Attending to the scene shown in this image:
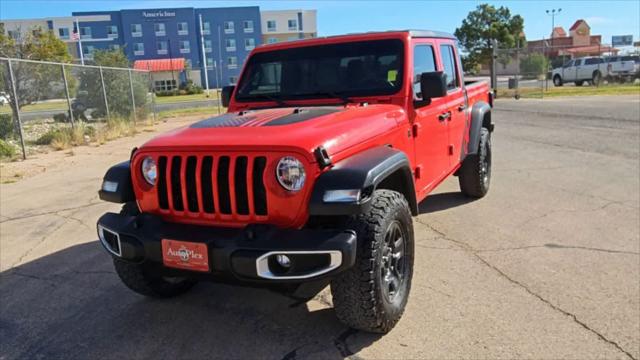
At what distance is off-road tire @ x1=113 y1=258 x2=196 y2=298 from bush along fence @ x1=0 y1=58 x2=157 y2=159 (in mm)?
8996

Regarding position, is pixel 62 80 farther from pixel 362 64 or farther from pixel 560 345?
pixel 560 345

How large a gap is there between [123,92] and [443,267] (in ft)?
55.4

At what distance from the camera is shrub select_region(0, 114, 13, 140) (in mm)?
11304

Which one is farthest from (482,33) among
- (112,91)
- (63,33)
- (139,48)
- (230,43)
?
(63,33)

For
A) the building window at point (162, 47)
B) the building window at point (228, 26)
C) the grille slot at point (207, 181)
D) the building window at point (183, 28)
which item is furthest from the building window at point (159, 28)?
the grille slot at point (207, 181)

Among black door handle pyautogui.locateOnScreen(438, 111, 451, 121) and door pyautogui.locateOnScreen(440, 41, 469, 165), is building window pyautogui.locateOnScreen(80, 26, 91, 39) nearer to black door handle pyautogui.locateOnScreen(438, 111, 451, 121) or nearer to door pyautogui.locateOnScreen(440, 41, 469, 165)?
door pyautogui.locateOnScreen(440, 41, 469, 165)

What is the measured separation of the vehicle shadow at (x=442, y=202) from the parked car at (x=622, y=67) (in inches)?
1124

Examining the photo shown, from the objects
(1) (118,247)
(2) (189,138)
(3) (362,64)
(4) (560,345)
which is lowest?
(4) (560,345)

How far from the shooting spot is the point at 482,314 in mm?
3377

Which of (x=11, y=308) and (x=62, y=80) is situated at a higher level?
(x=62, y=80)

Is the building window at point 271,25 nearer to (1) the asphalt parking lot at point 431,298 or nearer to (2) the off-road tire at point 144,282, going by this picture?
(1) the asphalt parking lot at point 431,298

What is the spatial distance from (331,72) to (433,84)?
0.87 metres

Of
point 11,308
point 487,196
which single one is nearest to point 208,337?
point 11,308

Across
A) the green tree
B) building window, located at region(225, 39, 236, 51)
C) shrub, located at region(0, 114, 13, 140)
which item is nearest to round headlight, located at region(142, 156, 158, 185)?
shrub, located at region(0, 114, 13, 140)
